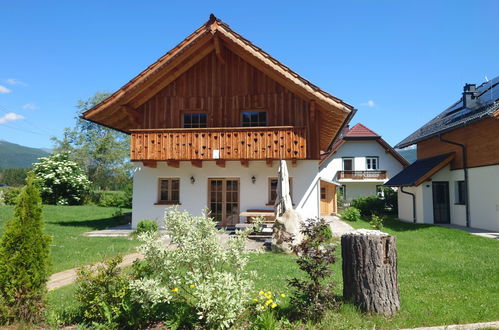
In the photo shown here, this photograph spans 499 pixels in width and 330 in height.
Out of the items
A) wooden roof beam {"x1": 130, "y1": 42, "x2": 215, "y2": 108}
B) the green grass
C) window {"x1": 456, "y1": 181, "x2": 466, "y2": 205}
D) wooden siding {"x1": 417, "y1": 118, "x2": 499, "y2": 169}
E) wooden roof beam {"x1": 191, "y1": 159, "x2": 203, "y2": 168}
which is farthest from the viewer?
window {"x1": 456, "y1": 181, "x2": 466, "y2": 205}

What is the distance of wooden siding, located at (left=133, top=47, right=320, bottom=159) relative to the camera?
1389 centimetres

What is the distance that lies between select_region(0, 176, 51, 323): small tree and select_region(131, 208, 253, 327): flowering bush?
4.12ft

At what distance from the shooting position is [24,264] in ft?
13.9

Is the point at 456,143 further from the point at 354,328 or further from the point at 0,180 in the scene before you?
the point at 0,180

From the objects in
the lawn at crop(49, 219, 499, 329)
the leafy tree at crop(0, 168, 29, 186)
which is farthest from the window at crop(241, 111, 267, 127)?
the leafy tree at crop(0, 168, 29, 186)

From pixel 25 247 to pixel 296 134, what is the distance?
405 inches

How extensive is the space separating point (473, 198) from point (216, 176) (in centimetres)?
1202

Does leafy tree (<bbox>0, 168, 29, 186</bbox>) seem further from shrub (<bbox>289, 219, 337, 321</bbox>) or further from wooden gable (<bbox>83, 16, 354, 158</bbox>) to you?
shrub (<bbox>289, 219, 337, 321</bbox>)

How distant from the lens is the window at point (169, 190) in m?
14.2

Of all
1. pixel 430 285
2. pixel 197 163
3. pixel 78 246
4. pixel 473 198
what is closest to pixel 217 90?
pixel 197 163

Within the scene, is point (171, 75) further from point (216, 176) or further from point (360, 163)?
point (360, 163)

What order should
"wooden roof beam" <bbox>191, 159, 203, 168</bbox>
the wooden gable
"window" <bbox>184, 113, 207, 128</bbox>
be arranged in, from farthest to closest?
"window" <bbox>184, 113, 207, 128</bbox> → "wooden roof beam" <bbox>191, 159, 203, 168</bbox> → the wooden gable

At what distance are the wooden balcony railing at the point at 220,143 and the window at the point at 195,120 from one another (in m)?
1.08

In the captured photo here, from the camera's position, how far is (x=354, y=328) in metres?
3.98
